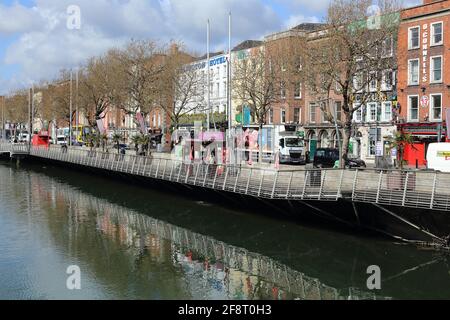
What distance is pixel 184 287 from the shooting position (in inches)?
727

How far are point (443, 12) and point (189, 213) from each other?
102ft

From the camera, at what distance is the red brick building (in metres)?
49.8

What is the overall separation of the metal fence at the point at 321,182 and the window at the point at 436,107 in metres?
25.8

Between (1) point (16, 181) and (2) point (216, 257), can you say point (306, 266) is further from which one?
(1) point (16, 181)

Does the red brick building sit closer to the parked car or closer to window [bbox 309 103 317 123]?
the parked car

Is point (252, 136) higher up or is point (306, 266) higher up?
point (252, 136)

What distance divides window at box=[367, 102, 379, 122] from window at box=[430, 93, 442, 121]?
7.86 meters

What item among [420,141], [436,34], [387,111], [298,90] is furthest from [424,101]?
[298,90]

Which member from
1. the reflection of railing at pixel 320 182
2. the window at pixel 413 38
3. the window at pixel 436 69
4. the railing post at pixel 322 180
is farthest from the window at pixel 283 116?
the railing post at pixel 322 180

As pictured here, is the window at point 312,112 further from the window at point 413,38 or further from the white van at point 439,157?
the white van at point 439,157

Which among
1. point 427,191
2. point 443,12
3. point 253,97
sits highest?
point 443,12

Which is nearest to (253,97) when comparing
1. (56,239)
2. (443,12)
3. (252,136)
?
(252,136)

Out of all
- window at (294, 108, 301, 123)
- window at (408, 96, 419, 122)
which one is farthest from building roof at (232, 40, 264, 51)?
window at (408, 96, 419, 122)

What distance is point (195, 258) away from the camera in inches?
904
